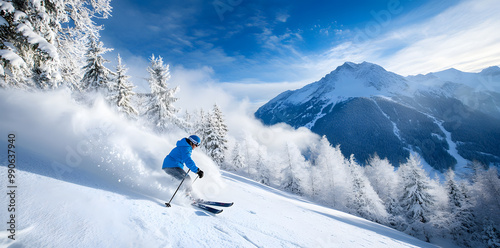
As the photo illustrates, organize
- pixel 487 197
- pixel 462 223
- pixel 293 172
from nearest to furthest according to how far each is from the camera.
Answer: pixel 462 223
pixel 487 197
pixel 293 172

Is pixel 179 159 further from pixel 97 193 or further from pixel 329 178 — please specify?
pixel 329 178

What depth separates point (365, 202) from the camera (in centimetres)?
3075

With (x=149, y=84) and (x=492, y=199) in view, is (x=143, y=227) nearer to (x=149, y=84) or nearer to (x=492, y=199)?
(x=149, y=84)

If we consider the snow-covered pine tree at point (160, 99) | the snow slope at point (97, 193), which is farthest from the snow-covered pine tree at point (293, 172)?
the snow slope at point (97, 193)

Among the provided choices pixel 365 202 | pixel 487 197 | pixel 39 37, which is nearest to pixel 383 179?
pixel 487 197

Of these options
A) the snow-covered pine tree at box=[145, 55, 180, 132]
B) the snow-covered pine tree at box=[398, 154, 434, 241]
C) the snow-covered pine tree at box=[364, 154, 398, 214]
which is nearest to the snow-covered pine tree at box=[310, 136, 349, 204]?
the snow-covered pine tree at box=[398, 154, 434, 241]

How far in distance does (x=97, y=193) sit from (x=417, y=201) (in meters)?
40.4

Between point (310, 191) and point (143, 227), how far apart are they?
42141 mm

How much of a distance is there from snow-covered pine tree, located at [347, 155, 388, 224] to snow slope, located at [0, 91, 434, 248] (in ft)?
97.8

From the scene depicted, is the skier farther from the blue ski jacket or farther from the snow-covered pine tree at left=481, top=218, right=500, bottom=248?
the snow-covered pine tree at left=481, top=218, right=500, bottom=248

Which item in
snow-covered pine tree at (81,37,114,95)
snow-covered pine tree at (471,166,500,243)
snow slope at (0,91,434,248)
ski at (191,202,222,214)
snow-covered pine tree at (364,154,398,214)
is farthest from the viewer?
snow-covered pine tree at (364,154,398,214)

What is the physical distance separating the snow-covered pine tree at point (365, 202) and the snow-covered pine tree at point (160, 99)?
98.3 ft

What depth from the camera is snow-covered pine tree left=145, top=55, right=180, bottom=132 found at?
71.6ft

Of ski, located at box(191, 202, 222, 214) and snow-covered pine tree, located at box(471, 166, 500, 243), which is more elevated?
ski, located at box(191, 202, 222, 214)
